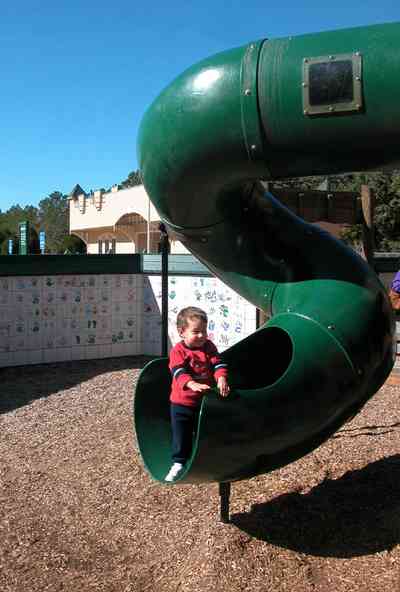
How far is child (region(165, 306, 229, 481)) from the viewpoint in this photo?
127 inches

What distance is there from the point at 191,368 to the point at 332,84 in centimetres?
160

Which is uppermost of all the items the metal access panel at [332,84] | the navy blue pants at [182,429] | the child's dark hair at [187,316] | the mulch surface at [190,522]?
the metal access panel at [332,84]

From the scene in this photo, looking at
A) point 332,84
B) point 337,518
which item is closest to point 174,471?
point 337,518

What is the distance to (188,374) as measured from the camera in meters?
3.23

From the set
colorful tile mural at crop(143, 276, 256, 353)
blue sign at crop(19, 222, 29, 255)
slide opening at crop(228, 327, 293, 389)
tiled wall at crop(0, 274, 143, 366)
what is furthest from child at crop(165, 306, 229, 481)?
blue sign at crop(19, 222, 29, 255)

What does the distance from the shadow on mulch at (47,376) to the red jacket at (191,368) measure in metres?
4.25

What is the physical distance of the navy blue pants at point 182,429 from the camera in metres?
3.25

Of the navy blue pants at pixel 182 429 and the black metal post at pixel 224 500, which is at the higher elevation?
the navy blue pants at pixel 182 429

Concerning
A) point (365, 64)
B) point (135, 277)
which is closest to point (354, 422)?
point (365, 64)

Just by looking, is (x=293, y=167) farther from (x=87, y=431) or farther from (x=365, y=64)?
(x=87, y=431)

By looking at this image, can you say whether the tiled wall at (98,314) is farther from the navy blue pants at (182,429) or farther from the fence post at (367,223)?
the navy blue pants at (182,429)

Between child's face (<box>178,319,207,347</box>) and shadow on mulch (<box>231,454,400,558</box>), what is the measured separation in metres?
1.29

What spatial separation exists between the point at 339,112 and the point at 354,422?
4.07m

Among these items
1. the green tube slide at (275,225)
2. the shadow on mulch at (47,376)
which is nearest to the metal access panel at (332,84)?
the green tube slide at (275,225)
